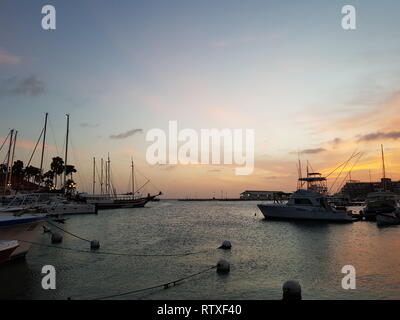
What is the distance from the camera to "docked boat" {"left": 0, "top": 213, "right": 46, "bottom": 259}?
24.0m

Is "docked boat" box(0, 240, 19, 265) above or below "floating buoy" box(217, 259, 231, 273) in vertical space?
above

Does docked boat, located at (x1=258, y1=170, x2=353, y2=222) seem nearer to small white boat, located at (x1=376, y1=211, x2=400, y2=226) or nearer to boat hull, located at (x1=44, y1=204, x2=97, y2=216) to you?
small white boat, located at (x1=376, y1=211, x2=400, y2=226)

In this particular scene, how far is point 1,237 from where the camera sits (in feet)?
77.6

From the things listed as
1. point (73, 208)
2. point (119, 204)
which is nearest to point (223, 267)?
point (73, 208)

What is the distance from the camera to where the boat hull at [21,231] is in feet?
78.7

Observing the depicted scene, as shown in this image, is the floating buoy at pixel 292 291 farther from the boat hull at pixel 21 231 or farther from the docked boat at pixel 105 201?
the docked boat at pixel 105 201

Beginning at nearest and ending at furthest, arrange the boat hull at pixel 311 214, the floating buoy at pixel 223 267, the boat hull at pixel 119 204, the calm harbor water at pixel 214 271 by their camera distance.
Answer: the calm harbor water at pixel 214 271 → the floating buoy at pixel 223 267 → the boat hull at pixel 311 214 → the boat hull at pixel 119 204

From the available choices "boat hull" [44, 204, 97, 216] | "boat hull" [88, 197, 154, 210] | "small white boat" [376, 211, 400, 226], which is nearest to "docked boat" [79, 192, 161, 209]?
"boat hull" [88, 197, 154, 210]

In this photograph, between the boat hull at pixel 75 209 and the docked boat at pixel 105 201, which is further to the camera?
the docked boat at pixel 105 201

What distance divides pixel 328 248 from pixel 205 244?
1367 cm

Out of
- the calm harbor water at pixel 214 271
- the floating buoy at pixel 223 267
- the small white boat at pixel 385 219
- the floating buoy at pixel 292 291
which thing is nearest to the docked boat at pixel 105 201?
the calm harbor water at pixel 214 271

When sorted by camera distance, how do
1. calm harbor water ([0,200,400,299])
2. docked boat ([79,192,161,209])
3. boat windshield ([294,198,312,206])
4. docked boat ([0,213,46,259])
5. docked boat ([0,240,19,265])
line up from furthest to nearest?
docked boat ([79,192,161,209]), boat windshield ([294,198,312,206]), docked boat ([0,213,46,259]), docked boat ([0,240,19,265]), calm harbor water ([0,200,400,299])
